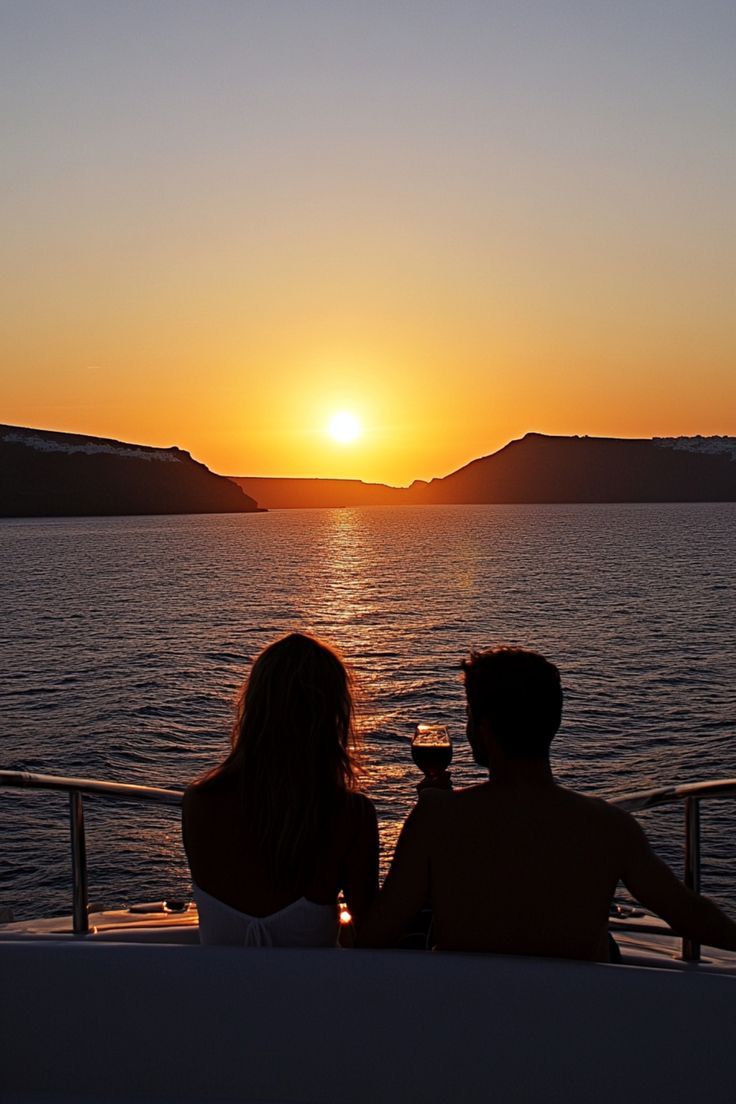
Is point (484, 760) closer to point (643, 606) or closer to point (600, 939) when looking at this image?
point (600, 939)

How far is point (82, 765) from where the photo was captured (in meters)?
22.1

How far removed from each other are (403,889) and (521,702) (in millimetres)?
532

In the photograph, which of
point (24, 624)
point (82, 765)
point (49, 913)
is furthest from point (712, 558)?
point (49, 913)

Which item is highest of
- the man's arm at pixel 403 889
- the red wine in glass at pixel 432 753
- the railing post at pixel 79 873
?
the red wine in glass at pixel 432 753

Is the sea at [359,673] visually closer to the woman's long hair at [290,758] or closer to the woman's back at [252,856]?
the woman's long hair at [290,758]

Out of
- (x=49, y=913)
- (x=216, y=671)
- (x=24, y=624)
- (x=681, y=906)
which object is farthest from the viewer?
(x=24, y=624)

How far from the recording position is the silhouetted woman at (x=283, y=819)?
254 centimetres

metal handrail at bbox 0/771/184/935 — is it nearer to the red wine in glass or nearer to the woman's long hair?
the woman's long hair

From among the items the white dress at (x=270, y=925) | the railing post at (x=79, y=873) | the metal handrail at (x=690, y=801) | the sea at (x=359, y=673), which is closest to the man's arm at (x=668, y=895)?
the metal handrail at (x=690, y=801)

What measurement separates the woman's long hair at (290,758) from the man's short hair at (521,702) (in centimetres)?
46

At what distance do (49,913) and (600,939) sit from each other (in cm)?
1329

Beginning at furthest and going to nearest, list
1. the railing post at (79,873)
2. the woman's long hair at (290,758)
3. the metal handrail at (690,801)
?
1. the railing post at (79,873)
2. the metal handrail at (690,801)
3. the woman's long hair at (290,758)

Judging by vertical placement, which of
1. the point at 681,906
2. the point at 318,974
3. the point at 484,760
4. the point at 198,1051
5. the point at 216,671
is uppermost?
the point at 484,760

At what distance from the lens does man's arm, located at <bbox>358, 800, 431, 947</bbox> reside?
2.36 m
